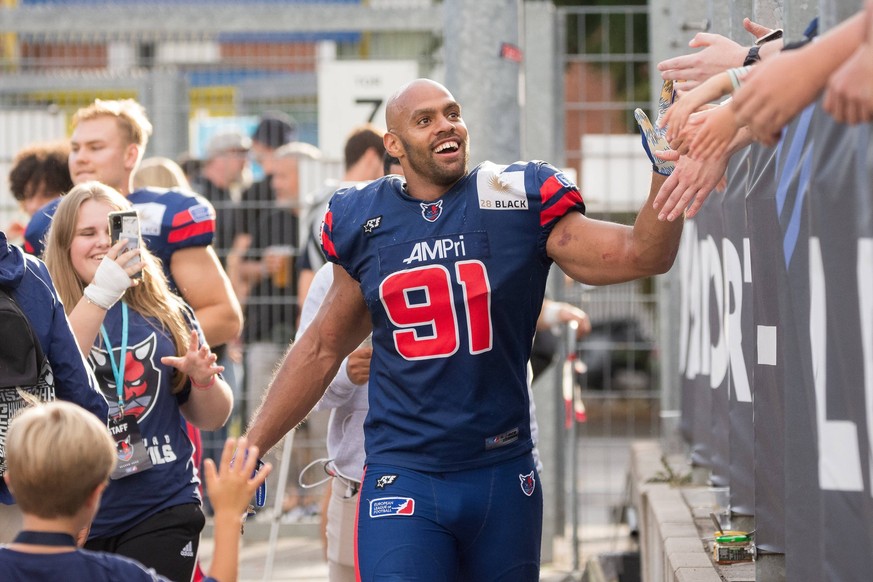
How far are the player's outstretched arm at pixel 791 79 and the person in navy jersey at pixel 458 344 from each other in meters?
1.41

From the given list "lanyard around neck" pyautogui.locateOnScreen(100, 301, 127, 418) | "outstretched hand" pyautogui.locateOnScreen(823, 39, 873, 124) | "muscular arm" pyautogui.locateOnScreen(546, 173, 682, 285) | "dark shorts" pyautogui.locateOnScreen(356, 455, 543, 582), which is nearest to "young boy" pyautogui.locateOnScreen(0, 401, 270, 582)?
"dark shorts" pyautogui.locateOnScreen(356, 455, 543, 582)

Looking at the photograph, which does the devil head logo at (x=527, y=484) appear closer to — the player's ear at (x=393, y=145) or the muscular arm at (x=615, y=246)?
the muscular arm at (x=615, y=246)

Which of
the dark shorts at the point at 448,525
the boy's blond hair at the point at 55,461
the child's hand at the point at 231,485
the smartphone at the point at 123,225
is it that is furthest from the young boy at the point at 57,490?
the smartphone at the point at 123,225

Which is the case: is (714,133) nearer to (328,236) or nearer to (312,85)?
(328,236)

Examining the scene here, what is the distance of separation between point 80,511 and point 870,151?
192cm

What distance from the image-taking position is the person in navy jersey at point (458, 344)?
464 centimetres

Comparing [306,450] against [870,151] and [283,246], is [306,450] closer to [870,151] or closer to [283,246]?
[283,246]

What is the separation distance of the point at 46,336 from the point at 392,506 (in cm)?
120

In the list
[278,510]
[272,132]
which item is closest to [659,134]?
[278,510]

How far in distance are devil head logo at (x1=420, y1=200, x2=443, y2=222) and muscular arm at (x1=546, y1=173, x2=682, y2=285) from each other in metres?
0.36

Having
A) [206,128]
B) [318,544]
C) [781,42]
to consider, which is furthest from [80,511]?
[206,128]

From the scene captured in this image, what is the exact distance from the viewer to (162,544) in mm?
5336

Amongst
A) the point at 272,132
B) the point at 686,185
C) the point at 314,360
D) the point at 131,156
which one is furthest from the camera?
the point at 272,132

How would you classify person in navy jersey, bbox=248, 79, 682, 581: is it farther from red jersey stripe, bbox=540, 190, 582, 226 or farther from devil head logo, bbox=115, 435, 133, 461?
devil head logo, bbox=115, 435, 133, 461
